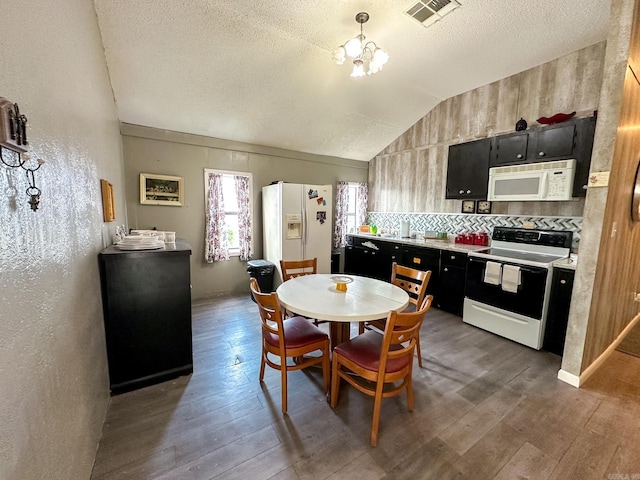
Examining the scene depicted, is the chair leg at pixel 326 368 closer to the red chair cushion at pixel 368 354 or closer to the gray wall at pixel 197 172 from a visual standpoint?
the red chair cushion at pixel 368 354

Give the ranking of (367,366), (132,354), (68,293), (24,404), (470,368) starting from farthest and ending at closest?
(470,368), (132,354), (367,366), (68,293), (24,404)

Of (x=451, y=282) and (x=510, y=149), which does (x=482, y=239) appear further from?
(x=510, y=149)

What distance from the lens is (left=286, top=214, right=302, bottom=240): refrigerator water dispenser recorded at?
160 inches

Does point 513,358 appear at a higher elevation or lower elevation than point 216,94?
lower

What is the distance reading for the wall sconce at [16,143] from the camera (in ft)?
2.30

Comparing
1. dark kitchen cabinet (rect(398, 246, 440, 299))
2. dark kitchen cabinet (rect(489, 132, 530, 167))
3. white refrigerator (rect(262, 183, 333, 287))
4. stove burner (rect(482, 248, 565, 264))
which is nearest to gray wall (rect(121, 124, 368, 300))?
white refrigerator (rect(262, 183, 333, 287))

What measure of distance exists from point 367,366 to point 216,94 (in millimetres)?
3371

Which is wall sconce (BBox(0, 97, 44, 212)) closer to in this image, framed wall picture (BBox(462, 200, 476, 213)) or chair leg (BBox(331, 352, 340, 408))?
chair leg (BBox(331, 352, 340, 408))

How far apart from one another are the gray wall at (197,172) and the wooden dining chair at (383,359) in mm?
2891

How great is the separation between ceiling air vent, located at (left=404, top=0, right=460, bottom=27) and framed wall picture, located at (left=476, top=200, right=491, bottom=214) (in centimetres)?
234

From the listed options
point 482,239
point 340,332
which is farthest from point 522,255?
point 340,332

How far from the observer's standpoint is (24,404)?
81 centimetres

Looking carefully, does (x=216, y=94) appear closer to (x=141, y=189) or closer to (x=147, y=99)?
(x=147, y=99)

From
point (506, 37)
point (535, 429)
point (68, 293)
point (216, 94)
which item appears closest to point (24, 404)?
point (68, 293)
